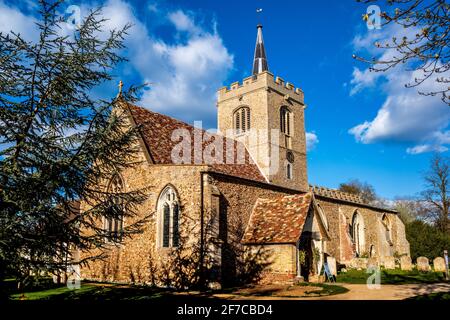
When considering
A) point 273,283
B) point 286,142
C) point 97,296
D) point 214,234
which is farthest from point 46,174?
point 286,142

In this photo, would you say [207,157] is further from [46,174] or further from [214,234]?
[46,174]

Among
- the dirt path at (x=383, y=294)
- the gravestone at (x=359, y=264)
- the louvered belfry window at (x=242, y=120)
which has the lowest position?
the dirt path at (x=383, y=294)

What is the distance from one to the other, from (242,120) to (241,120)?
0.08 meters

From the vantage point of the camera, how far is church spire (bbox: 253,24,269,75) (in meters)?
30.6

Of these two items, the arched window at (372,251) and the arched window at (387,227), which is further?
the arched window at (387,227)

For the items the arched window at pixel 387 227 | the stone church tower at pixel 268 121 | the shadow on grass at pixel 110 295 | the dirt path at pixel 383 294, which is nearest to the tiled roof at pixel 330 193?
the stone church tower at pixel 268 121

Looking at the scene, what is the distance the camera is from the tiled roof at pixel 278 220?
17297 mm

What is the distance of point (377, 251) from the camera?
107 ft

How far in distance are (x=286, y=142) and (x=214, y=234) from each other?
1506 centimetres

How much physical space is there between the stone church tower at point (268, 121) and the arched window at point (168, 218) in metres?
10.7

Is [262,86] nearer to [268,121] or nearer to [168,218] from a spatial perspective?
[268,121]

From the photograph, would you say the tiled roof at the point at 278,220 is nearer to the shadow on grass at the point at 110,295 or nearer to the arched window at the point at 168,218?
the arched window at the point at 168,218

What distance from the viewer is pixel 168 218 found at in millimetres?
17250

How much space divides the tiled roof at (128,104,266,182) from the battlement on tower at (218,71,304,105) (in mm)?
5000
